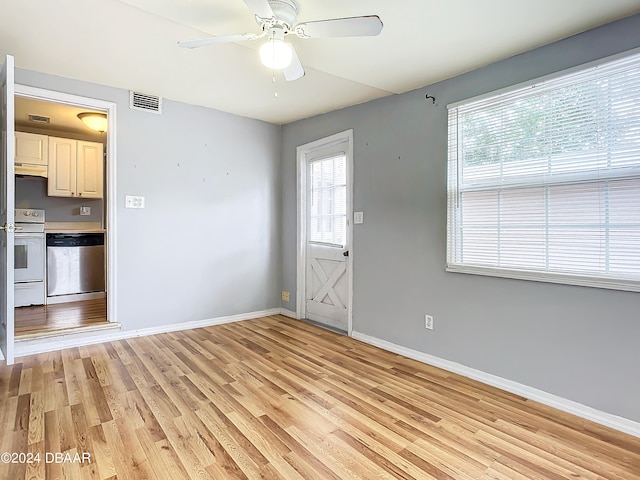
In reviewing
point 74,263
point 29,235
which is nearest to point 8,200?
point 29,235

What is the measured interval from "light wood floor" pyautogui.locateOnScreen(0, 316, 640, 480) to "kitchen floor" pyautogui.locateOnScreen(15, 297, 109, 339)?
1.10ft

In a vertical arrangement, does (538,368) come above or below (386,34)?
below

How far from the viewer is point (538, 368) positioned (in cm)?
245

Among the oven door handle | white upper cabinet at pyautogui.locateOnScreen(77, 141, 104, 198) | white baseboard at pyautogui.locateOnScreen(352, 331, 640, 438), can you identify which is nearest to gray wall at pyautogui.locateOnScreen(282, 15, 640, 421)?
white baseboard at pyautogui.locateOnScreen(352, 331, 640, 438)

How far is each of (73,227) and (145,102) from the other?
2.89 meters

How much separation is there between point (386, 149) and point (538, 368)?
223 cm

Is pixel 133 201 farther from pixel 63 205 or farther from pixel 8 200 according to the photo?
pixel 63 205

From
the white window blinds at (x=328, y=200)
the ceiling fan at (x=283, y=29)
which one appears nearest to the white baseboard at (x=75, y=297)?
the white window blinds at (x=328, y=200)

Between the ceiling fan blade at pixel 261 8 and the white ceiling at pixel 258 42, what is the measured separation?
29cm

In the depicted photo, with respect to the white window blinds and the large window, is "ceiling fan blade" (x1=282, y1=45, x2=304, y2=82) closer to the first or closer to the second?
the large window

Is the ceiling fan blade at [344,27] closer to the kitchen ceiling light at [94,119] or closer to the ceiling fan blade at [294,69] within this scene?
the ceiling fan blade at [294,69]

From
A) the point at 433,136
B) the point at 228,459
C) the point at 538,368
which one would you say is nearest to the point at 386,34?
the point at 433,136

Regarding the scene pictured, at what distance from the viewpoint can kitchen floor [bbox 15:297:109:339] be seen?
339 cm

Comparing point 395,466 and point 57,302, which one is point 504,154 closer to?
point 395,466
